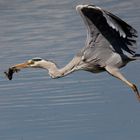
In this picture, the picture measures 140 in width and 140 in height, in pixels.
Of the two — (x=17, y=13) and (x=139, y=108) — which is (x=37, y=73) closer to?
(x=139, y=108)

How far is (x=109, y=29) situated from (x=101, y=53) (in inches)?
18.1

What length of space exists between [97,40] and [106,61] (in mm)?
287

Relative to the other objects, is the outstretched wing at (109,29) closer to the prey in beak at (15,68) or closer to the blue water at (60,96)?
the prey in beak at (15,68)

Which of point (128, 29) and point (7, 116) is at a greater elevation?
point (128, 29)

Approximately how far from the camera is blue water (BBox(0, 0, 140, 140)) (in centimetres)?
1136

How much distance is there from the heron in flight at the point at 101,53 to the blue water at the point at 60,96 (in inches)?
29.6

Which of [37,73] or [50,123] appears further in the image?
[37,73]

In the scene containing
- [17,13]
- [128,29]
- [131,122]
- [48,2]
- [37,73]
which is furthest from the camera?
[48,2]

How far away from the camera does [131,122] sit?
11484 millimetres

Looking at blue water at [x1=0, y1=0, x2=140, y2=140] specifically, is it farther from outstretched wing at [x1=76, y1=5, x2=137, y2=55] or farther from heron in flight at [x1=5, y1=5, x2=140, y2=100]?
outstretched wing at [x1=76, y1=5, x2=137, y2=55]

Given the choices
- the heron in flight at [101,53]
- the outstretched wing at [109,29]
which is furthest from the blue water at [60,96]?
the outstretched wing at [109,29]

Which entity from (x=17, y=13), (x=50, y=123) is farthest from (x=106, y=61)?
(x=17, y=13)

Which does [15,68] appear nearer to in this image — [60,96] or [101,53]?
[101,53]

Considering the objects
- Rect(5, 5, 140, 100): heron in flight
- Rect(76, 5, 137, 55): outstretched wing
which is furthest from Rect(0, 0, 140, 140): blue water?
Rect(76, 5, 137, 55): outstretched wing
